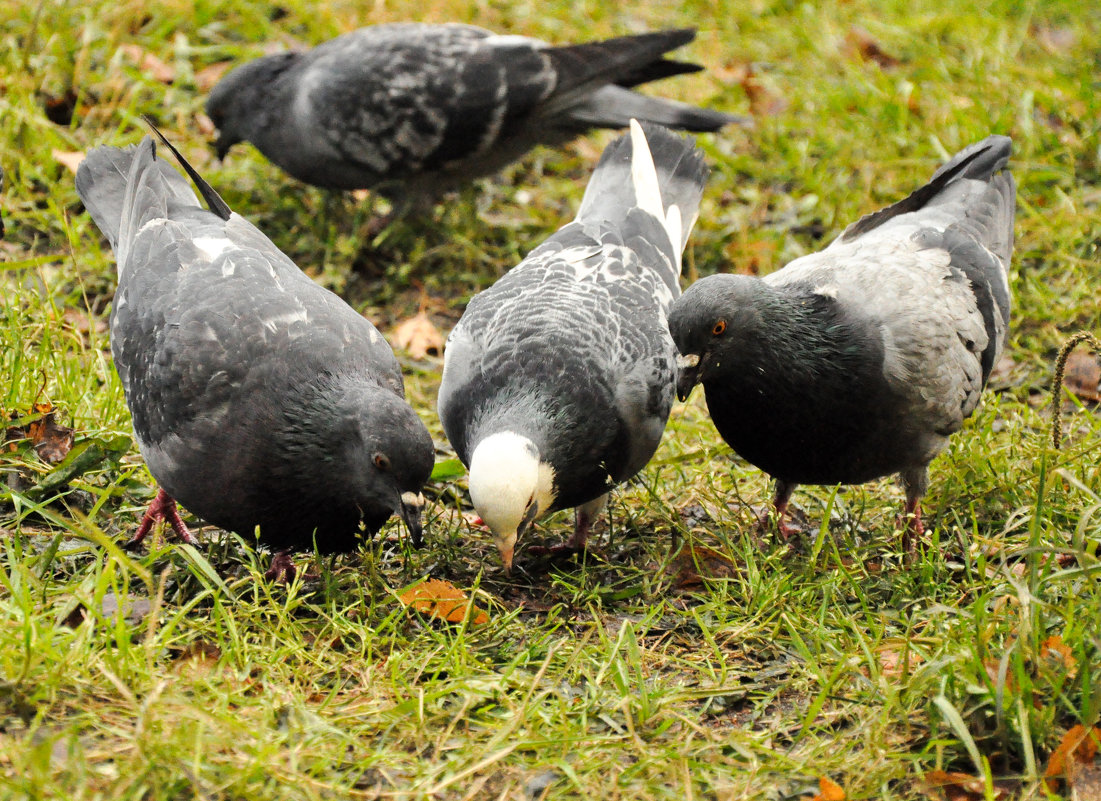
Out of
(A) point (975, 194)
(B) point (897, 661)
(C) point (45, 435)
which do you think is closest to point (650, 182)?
(A) point (975, 194)

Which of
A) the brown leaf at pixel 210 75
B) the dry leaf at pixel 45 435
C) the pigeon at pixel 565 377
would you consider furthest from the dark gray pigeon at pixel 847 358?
the brown leaf at pixel 210 75

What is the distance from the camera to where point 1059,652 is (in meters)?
3.16

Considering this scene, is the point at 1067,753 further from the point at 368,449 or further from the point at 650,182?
the point at 650,182

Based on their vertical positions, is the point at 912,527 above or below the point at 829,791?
below

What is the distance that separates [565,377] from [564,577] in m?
0.85

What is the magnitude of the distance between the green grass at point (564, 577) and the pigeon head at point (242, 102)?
1.24 ft

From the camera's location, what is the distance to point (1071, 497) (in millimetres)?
4426

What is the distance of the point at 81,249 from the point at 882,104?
503 centimetres

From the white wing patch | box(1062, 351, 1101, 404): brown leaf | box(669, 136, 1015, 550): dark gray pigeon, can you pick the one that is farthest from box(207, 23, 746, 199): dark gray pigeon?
box(669, 136, 1015, 550): dark gray pigeon

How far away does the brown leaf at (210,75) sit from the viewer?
7.86 metres

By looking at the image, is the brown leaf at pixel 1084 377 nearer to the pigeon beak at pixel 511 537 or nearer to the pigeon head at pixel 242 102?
the pigeon beak at pixel 511 537

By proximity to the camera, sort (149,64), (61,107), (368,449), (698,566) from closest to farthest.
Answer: (368,449) < (698,566) < (61,107) < (149,64)

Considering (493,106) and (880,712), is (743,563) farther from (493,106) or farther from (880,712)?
(493,106)

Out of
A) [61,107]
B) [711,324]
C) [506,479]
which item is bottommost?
[61,107]
